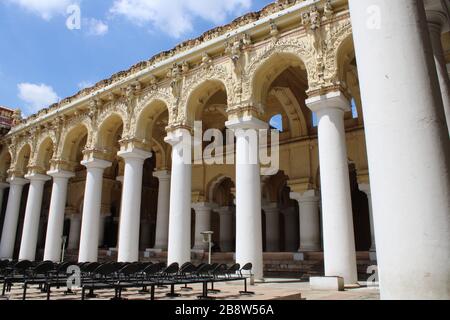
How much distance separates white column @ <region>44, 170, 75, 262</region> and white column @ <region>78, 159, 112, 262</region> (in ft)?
8.86

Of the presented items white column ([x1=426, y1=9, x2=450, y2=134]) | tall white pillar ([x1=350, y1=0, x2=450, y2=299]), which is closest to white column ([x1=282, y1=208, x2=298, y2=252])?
white column ([x1=426, y1=9, x2=450, y2=134])

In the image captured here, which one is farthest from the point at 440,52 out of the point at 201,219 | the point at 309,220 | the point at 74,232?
the point at 74,232

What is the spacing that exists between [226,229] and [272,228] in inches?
109

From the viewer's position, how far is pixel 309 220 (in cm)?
1587

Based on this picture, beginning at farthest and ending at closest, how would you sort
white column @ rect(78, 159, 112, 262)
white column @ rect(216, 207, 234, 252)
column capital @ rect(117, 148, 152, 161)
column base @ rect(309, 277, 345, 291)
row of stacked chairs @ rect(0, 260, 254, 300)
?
white column @ rect(216, 207, 234, 252) → white column @ rect(78, 159, 112, 262) → column capital @ rect(117, 148, 152, 161) → column base @ rect(309, 277, 345, 291) → row of stacked chairs @ rect(0, 260, 254, 300)

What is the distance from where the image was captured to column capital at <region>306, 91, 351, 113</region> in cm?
959

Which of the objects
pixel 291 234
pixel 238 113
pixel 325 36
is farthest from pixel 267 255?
pixel 325 36

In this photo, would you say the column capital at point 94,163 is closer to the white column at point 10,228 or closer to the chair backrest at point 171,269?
the white column at point 10,228

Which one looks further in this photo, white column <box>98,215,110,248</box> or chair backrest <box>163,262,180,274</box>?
white column <box>98,215,110,248</box>

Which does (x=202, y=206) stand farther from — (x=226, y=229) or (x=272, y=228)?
(x=272, y=228)

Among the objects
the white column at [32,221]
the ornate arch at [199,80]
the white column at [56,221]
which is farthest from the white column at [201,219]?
the white column at [32,221]

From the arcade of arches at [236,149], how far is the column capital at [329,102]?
Answer: 0.03 m

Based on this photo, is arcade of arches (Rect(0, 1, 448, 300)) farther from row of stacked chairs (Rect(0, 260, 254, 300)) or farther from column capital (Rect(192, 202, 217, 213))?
row of stacked chairs (Rect(0, 260, 254, 300))
